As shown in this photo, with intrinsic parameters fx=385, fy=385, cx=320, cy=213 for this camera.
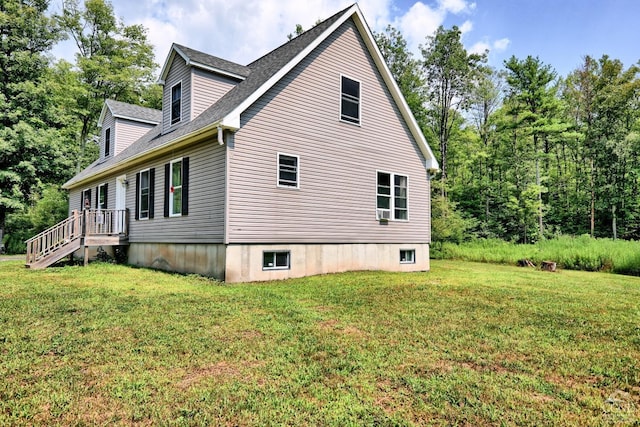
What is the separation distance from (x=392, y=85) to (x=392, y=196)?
3803 mm

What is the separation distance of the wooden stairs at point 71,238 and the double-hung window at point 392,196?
30.0ft

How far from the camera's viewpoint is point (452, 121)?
2664cm

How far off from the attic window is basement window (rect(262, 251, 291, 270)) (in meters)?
5.72

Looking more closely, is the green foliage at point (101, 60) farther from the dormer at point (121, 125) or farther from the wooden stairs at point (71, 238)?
the wooden stairs at point (71, 238)

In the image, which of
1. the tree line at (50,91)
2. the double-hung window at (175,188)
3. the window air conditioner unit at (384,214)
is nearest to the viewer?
the double-hung window at (175,188)

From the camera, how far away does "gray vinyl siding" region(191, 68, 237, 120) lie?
11.9 meters

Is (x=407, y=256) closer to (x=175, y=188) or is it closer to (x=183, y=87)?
(x=175, y=188)

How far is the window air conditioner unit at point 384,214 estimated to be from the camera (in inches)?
503

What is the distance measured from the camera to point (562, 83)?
98.7 feet

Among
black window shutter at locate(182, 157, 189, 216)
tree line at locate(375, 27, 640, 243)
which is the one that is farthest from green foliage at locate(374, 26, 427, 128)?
black window shutter at locate(182, 157, 189, 216)

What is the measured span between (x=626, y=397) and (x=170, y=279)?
8964mm

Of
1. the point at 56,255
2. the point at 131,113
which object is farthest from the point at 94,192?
the point at 56,255

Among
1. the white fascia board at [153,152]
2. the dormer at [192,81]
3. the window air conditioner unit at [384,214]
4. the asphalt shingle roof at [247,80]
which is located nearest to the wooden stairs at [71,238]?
the white fascia board at [153,152]

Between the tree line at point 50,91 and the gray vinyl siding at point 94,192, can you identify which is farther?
the tree line at point 50,91
